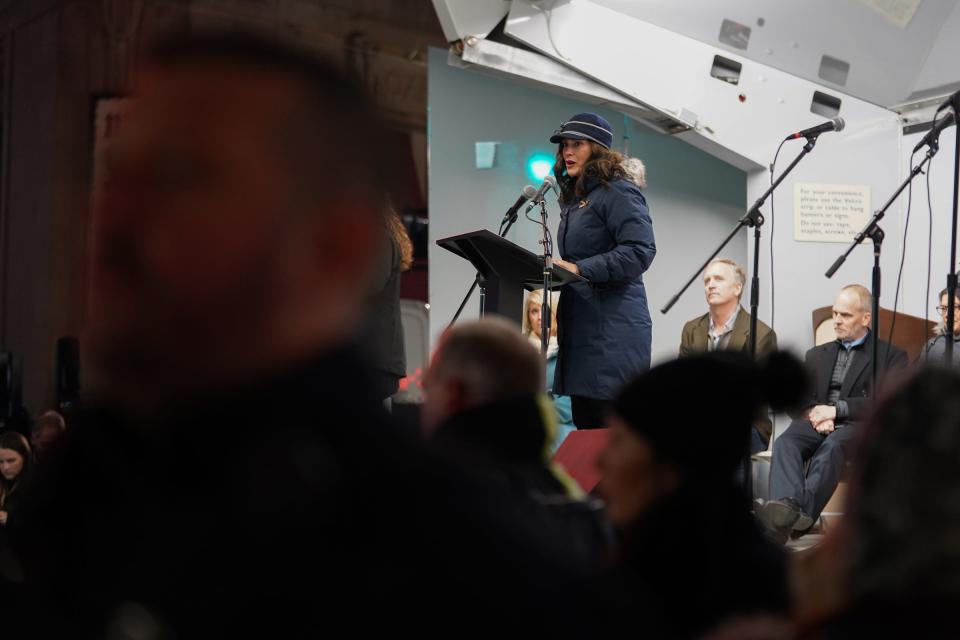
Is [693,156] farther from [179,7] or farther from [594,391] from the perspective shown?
[179,7]

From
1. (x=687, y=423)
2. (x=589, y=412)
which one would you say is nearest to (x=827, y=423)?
(x=589, y=412)

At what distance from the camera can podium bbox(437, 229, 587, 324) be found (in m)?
3.11

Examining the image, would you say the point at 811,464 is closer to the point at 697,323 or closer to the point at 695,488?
the point at 697,323

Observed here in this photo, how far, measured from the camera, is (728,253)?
6.10 metres

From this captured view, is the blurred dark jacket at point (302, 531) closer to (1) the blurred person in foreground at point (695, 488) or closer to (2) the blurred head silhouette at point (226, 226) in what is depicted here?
(2) the blurred head silhouette at point (226, 226)

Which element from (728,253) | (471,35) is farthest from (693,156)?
(471,35)

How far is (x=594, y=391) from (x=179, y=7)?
5.29 meters

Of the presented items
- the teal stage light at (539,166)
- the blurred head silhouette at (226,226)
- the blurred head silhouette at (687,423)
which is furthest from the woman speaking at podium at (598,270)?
the blurred head silhouette at (226,226)

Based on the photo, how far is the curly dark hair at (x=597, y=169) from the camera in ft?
11.1

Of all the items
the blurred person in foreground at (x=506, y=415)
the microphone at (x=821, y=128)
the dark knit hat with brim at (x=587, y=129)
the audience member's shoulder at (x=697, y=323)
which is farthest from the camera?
the audience member's shoulder at (x=697, y=323)

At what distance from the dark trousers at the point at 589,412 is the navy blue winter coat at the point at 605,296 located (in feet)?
0.13

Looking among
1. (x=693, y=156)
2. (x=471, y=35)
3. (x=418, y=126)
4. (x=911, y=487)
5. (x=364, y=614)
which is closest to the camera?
(x=364, y=614)

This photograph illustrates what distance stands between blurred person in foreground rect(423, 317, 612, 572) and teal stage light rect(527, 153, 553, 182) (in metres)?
4.20

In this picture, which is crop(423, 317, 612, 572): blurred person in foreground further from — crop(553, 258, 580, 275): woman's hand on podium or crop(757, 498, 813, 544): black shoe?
crop(757, 498, 813, 544): black shoe
